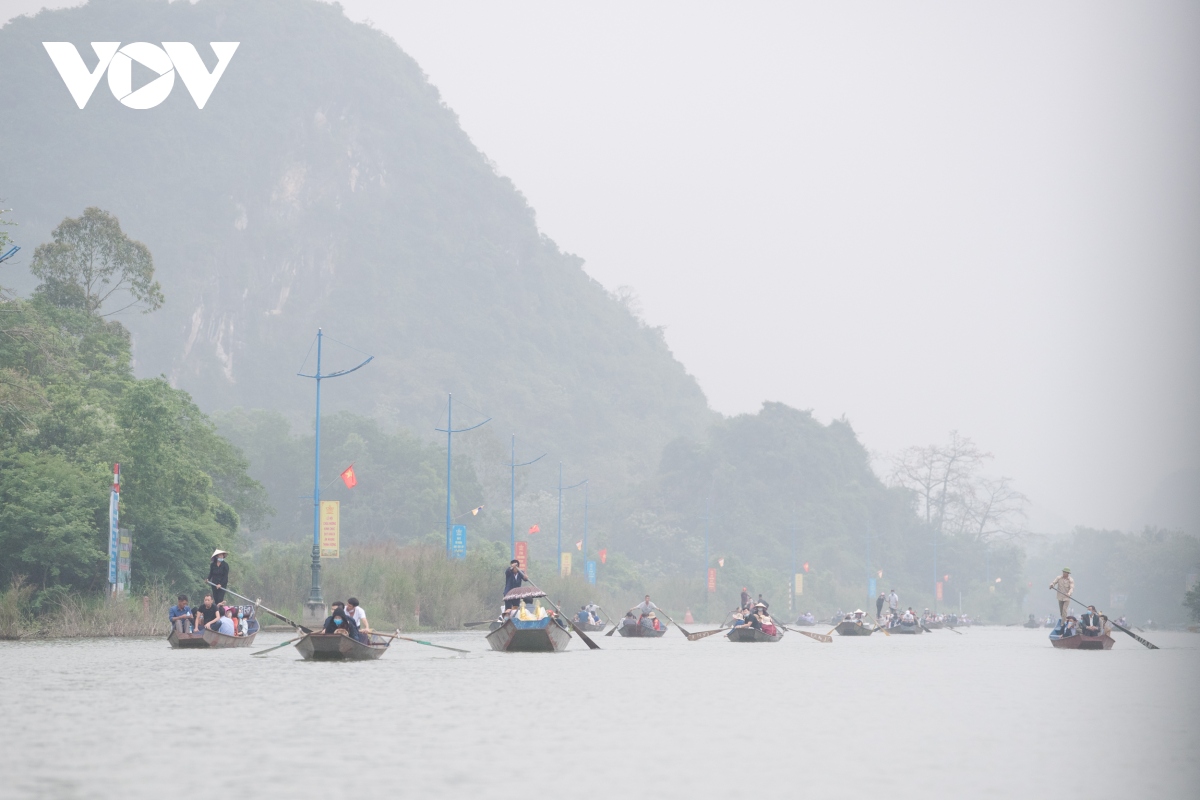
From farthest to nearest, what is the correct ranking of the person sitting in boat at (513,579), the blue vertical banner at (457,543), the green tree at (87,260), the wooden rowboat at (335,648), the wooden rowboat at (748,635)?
1. the green tree at (87,260)
2. the blue vertical banner at (457,543)
3. the wooden rowboat at (748,635)
4. the person sitting in boat at (513,579)
5. the wooden rowboat at (335,648)

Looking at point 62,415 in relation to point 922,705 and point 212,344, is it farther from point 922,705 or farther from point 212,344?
point 212,344

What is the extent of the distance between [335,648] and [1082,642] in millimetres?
21951

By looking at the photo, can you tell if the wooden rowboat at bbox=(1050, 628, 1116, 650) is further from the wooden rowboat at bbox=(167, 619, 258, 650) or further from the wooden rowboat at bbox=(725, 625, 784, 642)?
the wooden rowboat at bbox=(167, 619, 258, 650)

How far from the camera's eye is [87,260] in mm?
62500

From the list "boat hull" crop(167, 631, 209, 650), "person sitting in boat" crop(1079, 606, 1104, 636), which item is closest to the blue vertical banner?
"person sitting in boat" crop(1079, 606, 1104, 636)

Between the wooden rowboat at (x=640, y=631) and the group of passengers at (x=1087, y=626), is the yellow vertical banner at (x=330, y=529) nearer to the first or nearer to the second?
the wooden rowboat at (x=640, y=631)

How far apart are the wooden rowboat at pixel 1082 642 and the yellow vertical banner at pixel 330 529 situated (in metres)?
23.2

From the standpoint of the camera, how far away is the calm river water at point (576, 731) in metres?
12.4

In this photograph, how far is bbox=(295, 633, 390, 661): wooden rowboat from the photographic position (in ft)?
95.7

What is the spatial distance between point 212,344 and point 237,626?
164 meters

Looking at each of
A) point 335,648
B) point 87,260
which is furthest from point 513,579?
point 87,260

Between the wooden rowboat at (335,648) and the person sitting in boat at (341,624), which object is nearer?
the wooden rowboat at (335,648)

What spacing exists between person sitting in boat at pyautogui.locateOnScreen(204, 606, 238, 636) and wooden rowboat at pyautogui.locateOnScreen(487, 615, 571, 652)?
5861 millimetres

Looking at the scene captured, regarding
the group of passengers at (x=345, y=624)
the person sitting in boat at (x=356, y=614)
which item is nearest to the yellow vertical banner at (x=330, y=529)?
the person sitting in boat at (x=356, y=614)
